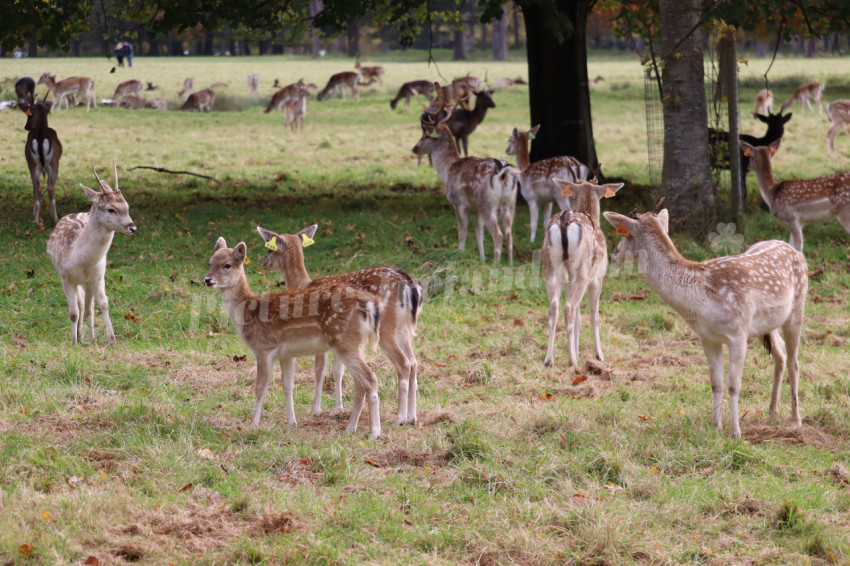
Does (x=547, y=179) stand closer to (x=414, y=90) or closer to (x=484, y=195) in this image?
(x=484, y=195)

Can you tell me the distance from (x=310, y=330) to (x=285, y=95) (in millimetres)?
18426

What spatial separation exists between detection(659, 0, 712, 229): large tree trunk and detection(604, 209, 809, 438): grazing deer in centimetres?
458

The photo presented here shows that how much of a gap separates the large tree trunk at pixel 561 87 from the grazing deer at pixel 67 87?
1449 centimetres

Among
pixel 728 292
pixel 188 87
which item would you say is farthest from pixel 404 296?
pixel 188 87

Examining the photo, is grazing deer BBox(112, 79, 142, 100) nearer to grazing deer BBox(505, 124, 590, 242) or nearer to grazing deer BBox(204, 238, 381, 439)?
grazing deer BBox(505, 124, 590, 242)

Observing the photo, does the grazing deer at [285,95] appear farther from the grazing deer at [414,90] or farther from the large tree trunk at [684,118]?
the large tree trunk at [684,118]

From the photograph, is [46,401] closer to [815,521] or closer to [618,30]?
[815,521]

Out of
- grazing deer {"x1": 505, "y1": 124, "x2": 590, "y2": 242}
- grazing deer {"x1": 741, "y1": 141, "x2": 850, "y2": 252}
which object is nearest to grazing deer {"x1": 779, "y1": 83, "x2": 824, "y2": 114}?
grazing deer {"x1": 741, "y1": 141, "x2": 850, "y2": 252}

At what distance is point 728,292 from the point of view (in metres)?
5.09

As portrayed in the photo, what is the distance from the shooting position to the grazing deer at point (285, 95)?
71.3 ft

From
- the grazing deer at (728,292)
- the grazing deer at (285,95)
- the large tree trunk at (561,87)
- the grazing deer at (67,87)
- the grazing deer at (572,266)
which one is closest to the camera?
the grazing deer at (728,292)

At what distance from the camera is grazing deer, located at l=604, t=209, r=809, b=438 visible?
509 centimetres

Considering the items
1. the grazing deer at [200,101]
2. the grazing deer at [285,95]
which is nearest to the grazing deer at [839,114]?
the grazing deer at [285,95]

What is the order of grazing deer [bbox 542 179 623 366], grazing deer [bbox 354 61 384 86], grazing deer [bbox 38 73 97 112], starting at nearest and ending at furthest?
grazing deer [bbox 542 179 623 366]
grazing deer [bbox 38 73 97 112]
grazing deer [bbox 354 61 384 86]
